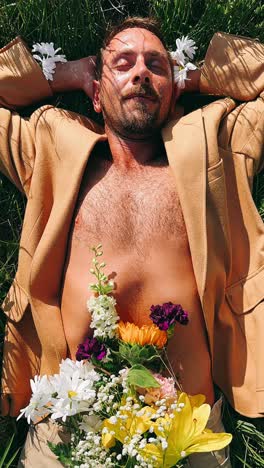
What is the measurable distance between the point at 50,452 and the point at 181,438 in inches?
33.7

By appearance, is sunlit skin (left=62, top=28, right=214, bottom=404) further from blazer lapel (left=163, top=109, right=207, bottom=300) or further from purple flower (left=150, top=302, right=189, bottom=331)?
purple flower (left=150, top=302, right=189, bottom=331)

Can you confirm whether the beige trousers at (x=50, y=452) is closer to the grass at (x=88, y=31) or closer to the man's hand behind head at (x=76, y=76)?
the grass at (x=88, y=31)

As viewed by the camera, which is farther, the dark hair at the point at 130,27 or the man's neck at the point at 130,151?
the dark hair at the point at 130,27

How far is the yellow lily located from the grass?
32.7 inches

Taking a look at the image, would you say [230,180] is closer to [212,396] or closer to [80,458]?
[212,396]

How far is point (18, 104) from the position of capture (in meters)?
3.18

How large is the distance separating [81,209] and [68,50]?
890mm

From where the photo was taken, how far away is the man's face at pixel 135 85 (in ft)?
9.75

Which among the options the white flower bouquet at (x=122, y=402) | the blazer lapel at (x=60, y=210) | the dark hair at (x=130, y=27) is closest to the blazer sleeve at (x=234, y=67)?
the dark hair at (x=130, y=27)

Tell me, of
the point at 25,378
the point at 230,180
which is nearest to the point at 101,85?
the point at 230,180

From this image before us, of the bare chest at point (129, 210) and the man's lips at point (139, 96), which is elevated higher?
the man's lips at point (139, 96)

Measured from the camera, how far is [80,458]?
7.64ft

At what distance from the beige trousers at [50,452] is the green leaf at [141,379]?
2.21 feet

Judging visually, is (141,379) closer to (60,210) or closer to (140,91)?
(60,210)
